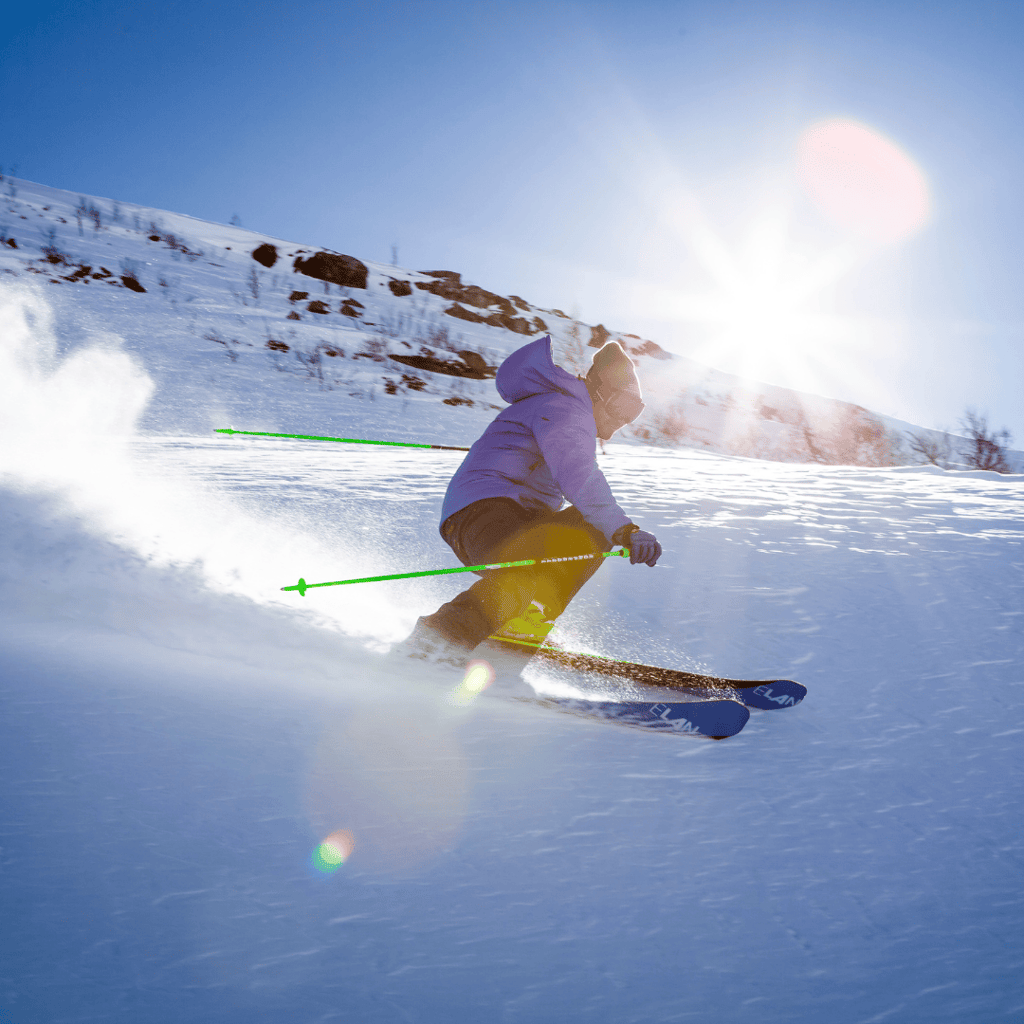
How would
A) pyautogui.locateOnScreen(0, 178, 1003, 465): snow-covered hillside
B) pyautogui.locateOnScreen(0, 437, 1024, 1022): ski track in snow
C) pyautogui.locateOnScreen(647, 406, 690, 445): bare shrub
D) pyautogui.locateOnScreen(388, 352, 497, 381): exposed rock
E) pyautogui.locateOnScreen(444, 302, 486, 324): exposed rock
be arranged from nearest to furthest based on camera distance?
pyautogui.locateOnScreen(0, 437, 1024, 1022): ski track in snow
pyautogui.locateOnScreen(0, 178, 1003, 465): snow-covered hillside
pyautogui.locateOnScreen(647, 406, 690, 445): bare shrub
pyautogui.locateOnScreen(388, 352, 497, 381): exposed rock
pyautogui.locateOnScreen(444, 302, 486, 324): exposed rock

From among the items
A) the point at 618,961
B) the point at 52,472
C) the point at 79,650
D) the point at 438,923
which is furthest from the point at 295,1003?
the point at 52,472

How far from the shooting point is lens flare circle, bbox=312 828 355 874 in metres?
1.17

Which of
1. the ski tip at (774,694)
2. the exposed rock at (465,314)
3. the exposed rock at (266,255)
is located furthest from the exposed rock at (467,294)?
the ski tip at (774,694)

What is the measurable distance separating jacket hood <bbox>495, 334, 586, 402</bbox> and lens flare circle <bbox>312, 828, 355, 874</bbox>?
57.4 inches

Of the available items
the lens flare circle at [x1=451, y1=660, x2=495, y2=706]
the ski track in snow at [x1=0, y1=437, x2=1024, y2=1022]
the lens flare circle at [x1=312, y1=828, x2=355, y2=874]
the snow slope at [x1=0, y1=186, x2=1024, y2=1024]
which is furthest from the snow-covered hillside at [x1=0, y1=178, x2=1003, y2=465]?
the lens flare circle at [x1=312, y1=828, x2=355, y2=874]

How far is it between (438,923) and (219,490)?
359 centimetres

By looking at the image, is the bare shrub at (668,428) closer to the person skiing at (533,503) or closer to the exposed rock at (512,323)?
the exposed rock at (512,323)

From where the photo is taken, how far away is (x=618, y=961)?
1.03 metres

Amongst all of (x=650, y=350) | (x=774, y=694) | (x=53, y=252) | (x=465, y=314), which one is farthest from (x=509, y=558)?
(x=650, y=350)

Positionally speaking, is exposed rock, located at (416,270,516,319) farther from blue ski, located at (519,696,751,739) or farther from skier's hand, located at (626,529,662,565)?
blue ski, located at (519,696,751,739)

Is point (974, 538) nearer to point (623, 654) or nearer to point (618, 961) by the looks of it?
point (623, 654)

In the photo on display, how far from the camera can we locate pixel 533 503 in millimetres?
2459

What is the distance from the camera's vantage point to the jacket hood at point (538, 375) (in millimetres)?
2338

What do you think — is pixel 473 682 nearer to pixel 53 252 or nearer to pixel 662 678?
pixel 662 678
